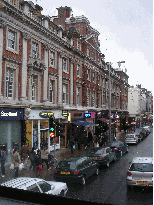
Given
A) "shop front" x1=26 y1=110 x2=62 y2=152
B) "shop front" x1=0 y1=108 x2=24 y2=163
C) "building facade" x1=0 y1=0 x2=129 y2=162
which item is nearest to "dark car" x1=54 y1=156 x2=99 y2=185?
"building facade" x1=0 y1=0 x2=129 y2=162

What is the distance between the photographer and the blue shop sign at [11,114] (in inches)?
472

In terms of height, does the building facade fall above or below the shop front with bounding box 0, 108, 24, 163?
above

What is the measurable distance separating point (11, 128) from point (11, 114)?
866mm

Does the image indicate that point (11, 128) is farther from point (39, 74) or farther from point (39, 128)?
point (39, 74)

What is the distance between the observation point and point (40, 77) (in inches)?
597

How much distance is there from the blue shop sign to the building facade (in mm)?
85

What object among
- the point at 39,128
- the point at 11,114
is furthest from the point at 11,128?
the point at 39,128

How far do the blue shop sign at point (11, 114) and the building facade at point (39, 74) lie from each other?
9 cm

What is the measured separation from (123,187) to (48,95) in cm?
1256

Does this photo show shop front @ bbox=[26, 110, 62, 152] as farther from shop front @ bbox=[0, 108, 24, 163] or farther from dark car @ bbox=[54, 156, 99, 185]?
dark car @ bbox=[54, 156, 99, 185]

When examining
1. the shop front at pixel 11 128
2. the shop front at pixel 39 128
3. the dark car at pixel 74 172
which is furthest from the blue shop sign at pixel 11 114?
the dark car at pixel 74 172

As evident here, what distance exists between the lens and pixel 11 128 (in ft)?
42.4

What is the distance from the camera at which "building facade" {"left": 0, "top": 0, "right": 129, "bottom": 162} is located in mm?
11555

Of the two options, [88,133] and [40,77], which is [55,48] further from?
[88,133]
